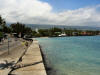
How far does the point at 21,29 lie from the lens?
5759cm

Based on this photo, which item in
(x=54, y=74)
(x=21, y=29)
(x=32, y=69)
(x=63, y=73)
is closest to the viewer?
(x=32, y=69)

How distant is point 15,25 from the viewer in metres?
58.4

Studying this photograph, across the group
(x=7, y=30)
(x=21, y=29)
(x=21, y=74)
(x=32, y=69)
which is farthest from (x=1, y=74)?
(x=7, y=30)

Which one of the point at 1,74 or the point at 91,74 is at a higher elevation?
the point at 1,74

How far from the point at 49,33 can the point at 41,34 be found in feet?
22.9

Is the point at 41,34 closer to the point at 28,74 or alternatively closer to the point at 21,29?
the point at 21,29

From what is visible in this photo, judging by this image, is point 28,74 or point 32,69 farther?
point 32,69

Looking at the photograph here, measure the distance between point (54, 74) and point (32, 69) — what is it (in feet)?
7.33

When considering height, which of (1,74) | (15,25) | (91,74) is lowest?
(91,74)

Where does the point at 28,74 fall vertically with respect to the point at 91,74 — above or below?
above

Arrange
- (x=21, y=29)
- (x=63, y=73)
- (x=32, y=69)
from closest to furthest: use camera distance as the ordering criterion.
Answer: (x=32, y=69) < (x=63, y=73) < (x=21, y=29)

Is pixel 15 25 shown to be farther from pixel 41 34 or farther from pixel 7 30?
pixel 41 34

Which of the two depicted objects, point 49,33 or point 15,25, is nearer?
point 15,25

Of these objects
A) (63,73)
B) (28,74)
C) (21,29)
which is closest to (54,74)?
(63,73)
